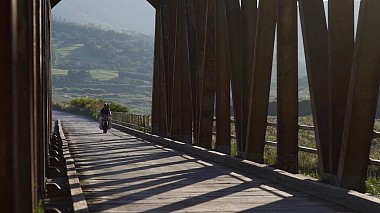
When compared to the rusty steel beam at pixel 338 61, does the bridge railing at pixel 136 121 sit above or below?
below

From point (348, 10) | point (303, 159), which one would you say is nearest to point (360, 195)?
point (348, 10)

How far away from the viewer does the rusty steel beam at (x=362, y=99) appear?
23.3 feet

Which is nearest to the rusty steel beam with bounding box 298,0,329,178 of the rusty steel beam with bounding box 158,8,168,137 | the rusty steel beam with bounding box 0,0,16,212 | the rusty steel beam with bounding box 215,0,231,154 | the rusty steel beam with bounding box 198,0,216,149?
the rusty steel beam with bounding box 215,0,231,154

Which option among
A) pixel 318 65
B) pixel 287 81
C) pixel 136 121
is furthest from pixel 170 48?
pixel 136 121

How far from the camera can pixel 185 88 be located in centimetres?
1756

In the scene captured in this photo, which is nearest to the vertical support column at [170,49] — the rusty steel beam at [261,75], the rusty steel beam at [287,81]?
the rusty steel beam at [261,75]

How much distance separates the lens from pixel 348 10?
7777 mm

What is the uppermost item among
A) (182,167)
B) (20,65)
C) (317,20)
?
(317,20)

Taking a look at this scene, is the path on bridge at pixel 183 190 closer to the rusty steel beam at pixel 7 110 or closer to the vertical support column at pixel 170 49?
the rusty steel beam at pixel 7 110

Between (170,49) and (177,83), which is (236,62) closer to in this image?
(177,83)

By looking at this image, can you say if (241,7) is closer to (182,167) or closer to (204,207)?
(182,167)

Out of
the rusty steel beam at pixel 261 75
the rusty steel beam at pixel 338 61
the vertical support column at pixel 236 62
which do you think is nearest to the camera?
the rusty steel beam at pixel 338 61

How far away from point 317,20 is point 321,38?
0.73ft

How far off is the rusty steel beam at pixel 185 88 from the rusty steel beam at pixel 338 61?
919 cm
